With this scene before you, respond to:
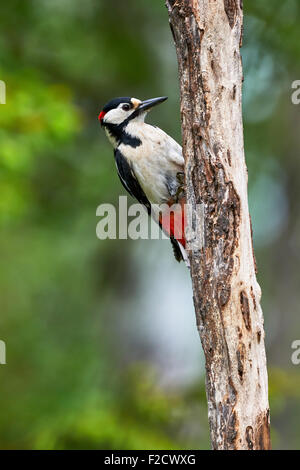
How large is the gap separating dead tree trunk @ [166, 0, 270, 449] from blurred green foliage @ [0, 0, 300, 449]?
291 centimetres

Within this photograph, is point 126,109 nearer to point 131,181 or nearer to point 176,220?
point 131,181

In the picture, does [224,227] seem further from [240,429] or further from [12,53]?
[12,53]

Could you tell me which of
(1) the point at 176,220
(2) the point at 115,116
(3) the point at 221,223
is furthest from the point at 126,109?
(3) the point at 221,223

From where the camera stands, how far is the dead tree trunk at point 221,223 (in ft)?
10.2

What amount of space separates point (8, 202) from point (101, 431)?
7.58 ft

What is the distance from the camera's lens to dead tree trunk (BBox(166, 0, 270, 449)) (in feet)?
10.2

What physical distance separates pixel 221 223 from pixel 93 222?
6145mm

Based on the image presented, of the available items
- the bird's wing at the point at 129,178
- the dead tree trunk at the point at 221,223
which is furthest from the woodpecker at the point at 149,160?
the dead tree trunk at the point at 221,223

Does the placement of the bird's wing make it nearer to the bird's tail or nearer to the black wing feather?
the black wing feather

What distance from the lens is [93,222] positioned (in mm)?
9242

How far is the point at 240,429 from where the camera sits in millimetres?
3080

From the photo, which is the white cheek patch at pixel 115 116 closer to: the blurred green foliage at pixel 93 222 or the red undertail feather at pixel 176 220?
the red undertail feather at pixel 176 220

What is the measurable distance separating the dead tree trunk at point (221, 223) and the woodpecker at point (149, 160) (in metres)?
1.30
